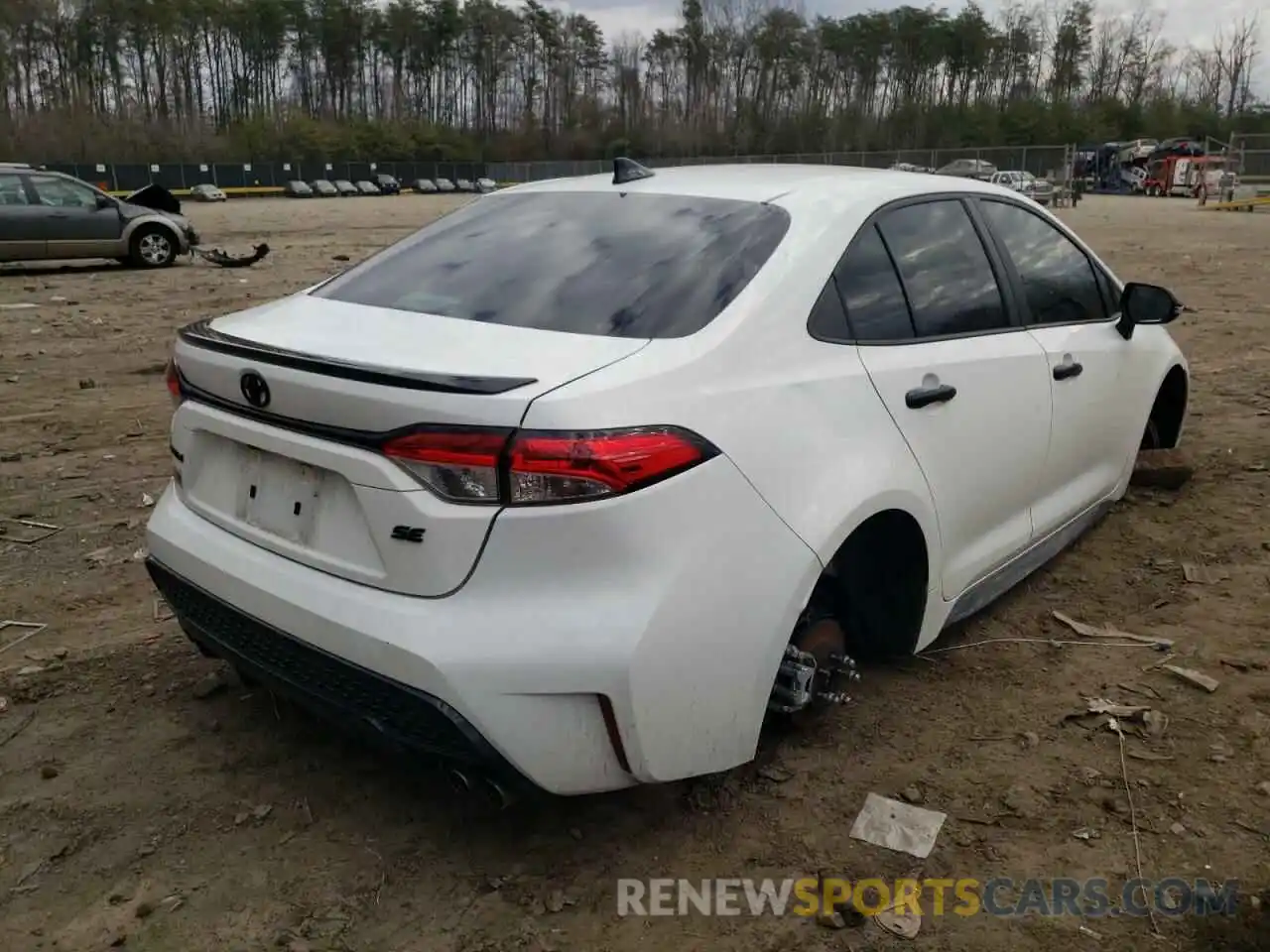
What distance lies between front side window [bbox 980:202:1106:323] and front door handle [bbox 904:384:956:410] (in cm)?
82

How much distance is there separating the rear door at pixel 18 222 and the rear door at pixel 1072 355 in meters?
14.9

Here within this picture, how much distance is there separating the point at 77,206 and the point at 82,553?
12819mm

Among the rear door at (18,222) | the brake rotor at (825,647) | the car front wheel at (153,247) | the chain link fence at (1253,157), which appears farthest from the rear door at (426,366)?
the chain link fence at (1253,157)

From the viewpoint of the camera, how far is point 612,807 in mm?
2756

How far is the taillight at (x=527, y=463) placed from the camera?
2.14m

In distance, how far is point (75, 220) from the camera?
595 inches

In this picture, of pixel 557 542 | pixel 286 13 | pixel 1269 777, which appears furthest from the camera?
pixel 286 13

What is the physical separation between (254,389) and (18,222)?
1475 cm

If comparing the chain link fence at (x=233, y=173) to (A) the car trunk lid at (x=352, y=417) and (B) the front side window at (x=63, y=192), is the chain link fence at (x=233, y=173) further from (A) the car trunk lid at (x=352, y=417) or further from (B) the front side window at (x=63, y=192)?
(A) the car trunk lid at (x=352, y=417)

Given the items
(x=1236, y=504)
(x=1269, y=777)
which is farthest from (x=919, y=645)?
(x=1236, y=504)

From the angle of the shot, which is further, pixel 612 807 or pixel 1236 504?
pixel 1236 504

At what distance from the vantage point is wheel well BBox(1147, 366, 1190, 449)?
500 cm

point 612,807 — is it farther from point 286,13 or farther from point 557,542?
point 286,13

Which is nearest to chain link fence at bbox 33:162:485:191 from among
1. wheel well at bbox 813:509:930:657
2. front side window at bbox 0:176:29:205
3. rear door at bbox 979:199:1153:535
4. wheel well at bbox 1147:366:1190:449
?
front side window at bbox 0:176:29:205
